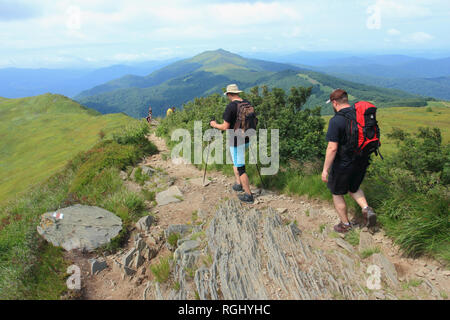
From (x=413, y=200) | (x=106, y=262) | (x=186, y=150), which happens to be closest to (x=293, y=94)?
(x=186, y=150)

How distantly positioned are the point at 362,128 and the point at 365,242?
7.86 ft

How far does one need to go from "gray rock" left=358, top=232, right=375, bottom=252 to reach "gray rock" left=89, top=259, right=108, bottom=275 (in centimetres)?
542

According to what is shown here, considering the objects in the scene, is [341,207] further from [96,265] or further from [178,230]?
[96,265]

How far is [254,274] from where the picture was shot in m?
4.62

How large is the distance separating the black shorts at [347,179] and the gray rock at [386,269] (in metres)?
1.45

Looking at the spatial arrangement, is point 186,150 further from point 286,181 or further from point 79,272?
point 79,272

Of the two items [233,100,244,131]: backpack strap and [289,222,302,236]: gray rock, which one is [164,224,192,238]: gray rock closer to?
[289,222,302,236]: gray rock

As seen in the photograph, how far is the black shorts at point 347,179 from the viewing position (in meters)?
5.55

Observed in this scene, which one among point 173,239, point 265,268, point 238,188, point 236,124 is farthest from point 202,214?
point 265,268

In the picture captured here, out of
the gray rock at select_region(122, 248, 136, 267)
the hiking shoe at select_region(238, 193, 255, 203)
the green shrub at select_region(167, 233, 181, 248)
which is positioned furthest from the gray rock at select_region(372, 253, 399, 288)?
the gray rock at select_region(122, 248, 136, 267)

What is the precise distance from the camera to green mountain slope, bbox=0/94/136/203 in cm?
4049

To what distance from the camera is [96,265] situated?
5402 mm

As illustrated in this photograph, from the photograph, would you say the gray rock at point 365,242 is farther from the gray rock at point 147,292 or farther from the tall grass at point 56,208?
the tall grass at point 56,208
